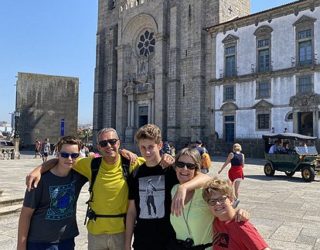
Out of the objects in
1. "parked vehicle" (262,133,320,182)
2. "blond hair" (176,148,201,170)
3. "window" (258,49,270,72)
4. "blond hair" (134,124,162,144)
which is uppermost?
"window" (258,49,270,72)

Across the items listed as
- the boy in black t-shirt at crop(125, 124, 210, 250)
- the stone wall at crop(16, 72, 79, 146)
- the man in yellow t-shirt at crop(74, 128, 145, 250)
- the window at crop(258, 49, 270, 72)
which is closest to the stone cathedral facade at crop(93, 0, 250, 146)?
the window at crop(258, 49, 270, 72)

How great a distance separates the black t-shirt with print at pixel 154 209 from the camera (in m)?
2.78

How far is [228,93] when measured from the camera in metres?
31.4

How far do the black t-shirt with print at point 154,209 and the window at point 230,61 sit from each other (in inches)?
1163

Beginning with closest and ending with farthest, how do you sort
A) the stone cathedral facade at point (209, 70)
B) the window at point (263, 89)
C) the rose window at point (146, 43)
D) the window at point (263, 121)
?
the stone cathedral facade at point (209, 70) → the window at point (263, 121) → the window at point (263, 89) → the rose window at point (146, 43)

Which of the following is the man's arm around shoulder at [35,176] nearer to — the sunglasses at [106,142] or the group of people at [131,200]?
the group of people at [131,200]

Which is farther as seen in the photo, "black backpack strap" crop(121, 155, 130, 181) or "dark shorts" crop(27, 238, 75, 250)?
"black backpack strap" crop(121, 155, 130, 181)

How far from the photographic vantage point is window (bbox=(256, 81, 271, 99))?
28.9 metres

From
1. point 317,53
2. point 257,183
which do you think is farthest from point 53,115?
point 257,183

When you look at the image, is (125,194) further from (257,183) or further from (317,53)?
(317,53)

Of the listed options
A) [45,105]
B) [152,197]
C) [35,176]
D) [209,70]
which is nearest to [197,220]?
[152,197]

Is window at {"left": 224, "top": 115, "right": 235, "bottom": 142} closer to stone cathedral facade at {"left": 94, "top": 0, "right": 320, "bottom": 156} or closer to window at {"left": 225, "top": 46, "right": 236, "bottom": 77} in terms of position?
stone cathedral facade at {"left": 94, "top": 0, "right": 320, "bottom": 156}

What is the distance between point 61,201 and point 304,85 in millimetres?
27032

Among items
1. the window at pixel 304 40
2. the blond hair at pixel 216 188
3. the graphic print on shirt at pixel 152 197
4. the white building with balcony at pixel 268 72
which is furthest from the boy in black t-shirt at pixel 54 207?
the window at pixel 304 40
